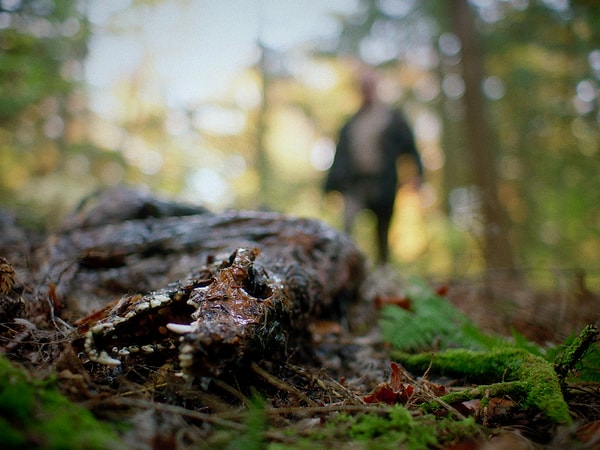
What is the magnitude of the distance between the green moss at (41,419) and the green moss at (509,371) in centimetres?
127

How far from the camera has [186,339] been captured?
1196 millimetres

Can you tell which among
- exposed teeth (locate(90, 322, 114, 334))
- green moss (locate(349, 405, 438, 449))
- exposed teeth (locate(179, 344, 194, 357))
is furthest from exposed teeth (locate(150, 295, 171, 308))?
green moss (locate(349, 405, 438, 449))

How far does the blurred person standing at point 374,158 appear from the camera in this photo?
239 inches

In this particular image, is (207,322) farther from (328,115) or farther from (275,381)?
(328,115)

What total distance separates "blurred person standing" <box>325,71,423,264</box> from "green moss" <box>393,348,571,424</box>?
13.2 ft

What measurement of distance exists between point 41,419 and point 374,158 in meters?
5.75

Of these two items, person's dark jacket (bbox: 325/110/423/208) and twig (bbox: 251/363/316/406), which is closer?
twig (bbox: 251/363/316/406)

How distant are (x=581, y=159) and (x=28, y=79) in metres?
11.6

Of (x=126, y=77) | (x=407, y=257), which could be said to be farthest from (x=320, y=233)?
(x=126, y=77)

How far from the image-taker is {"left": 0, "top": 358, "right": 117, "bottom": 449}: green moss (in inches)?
33.0

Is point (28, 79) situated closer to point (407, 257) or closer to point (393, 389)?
point (393, 389)

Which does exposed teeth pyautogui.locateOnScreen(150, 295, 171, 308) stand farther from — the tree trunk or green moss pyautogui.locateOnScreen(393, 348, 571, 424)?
the tree trunk

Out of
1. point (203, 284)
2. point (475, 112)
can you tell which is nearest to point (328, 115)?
point (475, 112)

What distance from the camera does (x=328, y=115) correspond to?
50.2 ft
